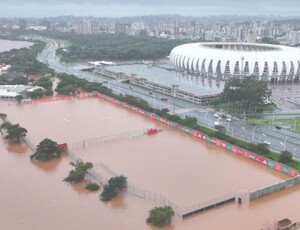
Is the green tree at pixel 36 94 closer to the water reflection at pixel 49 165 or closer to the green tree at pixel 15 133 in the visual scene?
the green tree at pixel 15 133

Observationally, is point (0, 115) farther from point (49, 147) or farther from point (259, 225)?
point (259, 225)

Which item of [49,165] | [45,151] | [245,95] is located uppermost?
[245,95]

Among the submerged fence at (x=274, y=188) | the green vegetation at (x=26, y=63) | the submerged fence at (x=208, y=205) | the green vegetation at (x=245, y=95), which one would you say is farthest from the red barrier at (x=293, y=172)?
the green vegetation at (x=26, y=63)

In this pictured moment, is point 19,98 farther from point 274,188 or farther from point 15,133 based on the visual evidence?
point 274,188

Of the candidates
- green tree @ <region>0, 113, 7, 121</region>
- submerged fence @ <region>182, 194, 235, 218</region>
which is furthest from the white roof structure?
submerged fence @ <region>182, 194, 235, 218</region>

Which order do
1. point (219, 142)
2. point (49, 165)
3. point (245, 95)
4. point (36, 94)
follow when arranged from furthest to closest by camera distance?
point (36, 94), point (245, 95), point (219, 142), point (49, 165)

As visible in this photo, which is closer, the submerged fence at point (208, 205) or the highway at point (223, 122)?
the submerged fence at point (208, 205)

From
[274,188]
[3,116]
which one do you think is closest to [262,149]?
[274,188]
